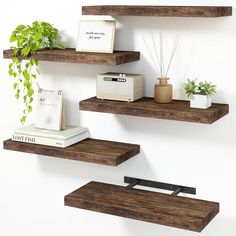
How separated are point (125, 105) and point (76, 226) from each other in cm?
68

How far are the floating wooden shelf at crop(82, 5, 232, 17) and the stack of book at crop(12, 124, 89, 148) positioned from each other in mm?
472

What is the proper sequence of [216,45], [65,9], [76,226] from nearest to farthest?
[216,45] < [65,9] < [76,226]

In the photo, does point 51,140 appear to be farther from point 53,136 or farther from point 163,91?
point 163,91

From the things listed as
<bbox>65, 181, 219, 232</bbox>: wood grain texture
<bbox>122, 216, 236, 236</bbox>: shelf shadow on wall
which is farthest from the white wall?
<bbox>65, 181, 219, 232</bbox>: wood grain texture

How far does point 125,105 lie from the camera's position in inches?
74.5

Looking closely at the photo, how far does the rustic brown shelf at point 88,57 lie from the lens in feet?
6.12

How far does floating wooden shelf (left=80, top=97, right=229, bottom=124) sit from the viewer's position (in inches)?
69.1

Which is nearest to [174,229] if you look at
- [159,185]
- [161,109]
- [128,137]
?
[159,185]

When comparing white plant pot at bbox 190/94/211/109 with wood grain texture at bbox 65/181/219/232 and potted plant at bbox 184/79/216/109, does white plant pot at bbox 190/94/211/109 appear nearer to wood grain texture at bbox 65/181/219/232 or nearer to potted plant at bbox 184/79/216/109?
potted plant at bbox 184/79/216/109

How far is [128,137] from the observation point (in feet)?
6.89

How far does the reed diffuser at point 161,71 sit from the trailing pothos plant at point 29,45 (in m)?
0.39

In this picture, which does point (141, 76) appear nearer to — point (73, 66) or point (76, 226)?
point (73, 66)

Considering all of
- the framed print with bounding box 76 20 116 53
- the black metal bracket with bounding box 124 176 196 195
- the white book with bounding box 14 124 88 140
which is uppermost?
the framed print with bounding box 76 20 116 53

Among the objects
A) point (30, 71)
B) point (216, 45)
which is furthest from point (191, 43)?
point (30, 71)
